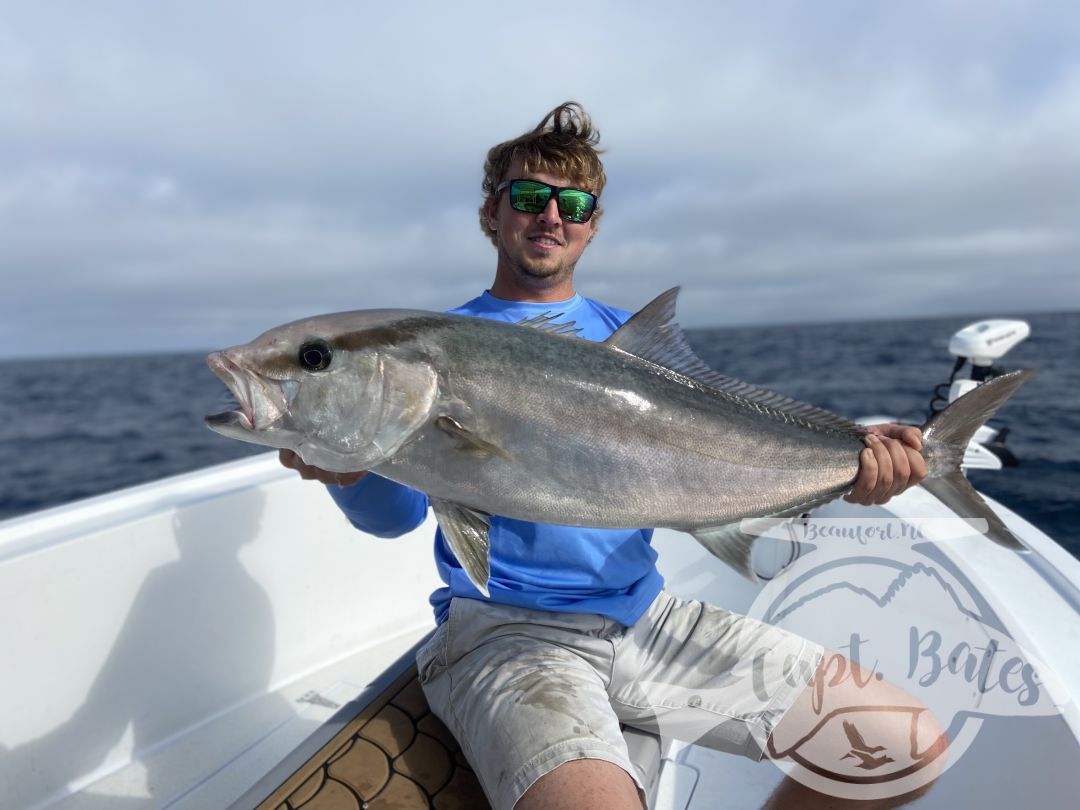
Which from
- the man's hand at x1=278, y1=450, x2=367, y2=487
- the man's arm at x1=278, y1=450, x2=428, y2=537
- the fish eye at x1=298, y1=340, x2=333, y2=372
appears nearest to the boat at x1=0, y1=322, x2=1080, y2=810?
the man's arm at x1=278, y1=450, x2=428, y2=537

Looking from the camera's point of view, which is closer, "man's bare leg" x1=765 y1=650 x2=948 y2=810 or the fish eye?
the fish eye

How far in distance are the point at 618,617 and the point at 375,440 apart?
122 cm

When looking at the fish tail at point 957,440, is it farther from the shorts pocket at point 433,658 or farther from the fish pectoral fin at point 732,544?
the shorts pocket at point 433,658

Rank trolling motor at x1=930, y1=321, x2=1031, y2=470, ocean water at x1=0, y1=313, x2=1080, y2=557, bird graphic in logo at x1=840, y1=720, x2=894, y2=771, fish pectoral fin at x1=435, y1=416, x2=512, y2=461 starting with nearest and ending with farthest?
fish pectoral fin at x1=435, y1=416, x2=512, y2=461, bird graphic in logo at x1=840, y1=720, x2=894, y2=771, trolling motor at x1=930, y1=321, x2=1031, y2=470, ocean water at x1=0, y1=313, x2=1080, y2=557

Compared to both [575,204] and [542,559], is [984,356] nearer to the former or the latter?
[575,204]

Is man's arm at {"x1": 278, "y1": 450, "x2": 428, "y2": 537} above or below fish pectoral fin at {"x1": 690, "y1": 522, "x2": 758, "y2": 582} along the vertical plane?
above

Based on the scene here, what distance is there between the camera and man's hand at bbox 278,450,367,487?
2.26 metres

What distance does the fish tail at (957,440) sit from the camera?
256 centimetres

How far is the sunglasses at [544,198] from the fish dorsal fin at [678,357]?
Result: 0.97m

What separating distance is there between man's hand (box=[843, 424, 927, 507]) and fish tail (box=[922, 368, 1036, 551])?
86mm

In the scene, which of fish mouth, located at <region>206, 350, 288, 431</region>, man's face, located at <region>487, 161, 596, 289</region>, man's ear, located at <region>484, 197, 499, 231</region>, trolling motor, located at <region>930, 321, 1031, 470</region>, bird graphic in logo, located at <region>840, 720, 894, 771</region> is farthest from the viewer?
trolling motor, located at <region>930, 321, 1031, 470</region>

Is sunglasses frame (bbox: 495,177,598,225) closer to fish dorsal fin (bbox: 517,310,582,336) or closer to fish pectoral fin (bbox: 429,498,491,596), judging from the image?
fish dorsal fin (bbox: 517,310,582,336)

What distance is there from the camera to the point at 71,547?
329 centimetres
